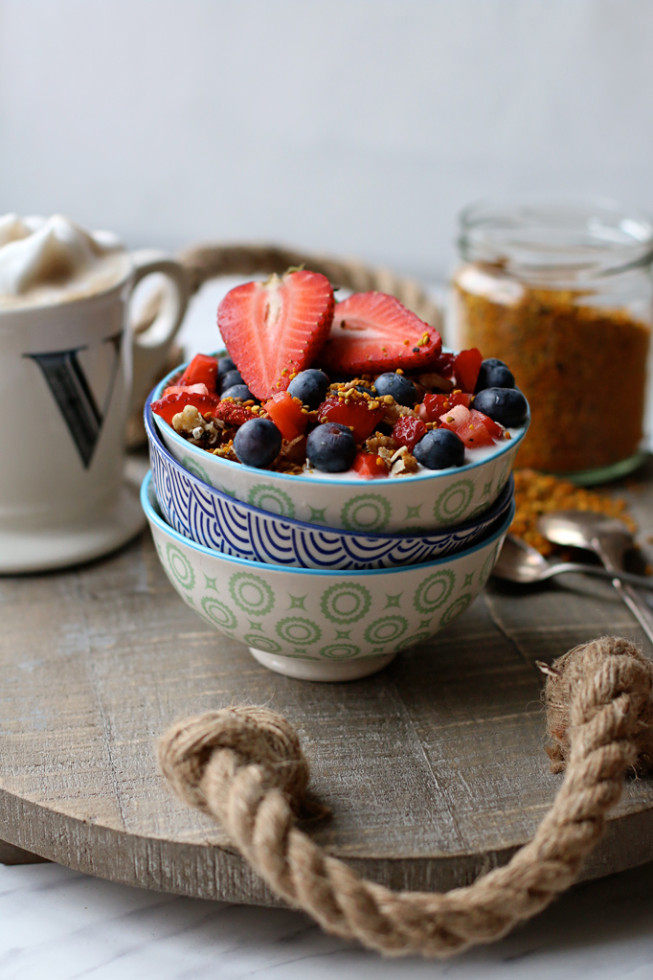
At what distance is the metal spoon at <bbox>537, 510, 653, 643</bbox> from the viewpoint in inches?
45.8

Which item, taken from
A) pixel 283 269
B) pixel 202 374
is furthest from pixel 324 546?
pixel 283 269

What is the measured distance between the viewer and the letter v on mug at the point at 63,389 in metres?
1.09

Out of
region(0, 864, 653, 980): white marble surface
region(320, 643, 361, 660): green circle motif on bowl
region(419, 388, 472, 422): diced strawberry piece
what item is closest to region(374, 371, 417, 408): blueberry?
region(419, 388, 472, 422): diced strawberry piece

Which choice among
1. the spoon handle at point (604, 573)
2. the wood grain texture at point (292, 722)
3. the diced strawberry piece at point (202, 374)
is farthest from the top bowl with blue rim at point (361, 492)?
the spoon handle at point (604, 573)

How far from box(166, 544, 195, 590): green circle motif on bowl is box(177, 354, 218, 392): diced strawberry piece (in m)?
0.16

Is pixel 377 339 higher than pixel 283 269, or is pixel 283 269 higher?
pixel 377 339

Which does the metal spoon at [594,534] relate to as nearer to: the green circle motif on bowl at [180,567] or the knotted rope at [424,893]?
the knotted rope at [424,893]

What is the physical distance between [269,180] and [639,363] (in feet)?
4.79

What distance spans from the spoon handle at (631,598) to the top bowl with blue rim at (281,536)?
11.1 inches

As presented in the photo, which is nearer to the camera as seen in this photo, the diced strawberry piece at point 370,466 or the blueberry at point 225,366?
the diced strawberry piece at point 370,466

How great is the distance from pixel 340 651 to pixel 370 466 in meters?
0.18

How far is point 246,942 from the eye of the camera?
0.78 m

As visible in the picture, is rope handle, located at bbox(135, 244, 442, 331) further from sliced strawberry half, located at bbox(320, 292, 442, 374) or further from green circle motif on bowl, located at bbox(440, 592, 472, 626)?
A: green circle motif on bowl, located at bbox(440, 592, 472, 626)

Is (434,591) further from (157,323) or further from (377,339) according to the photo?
(157,323)
